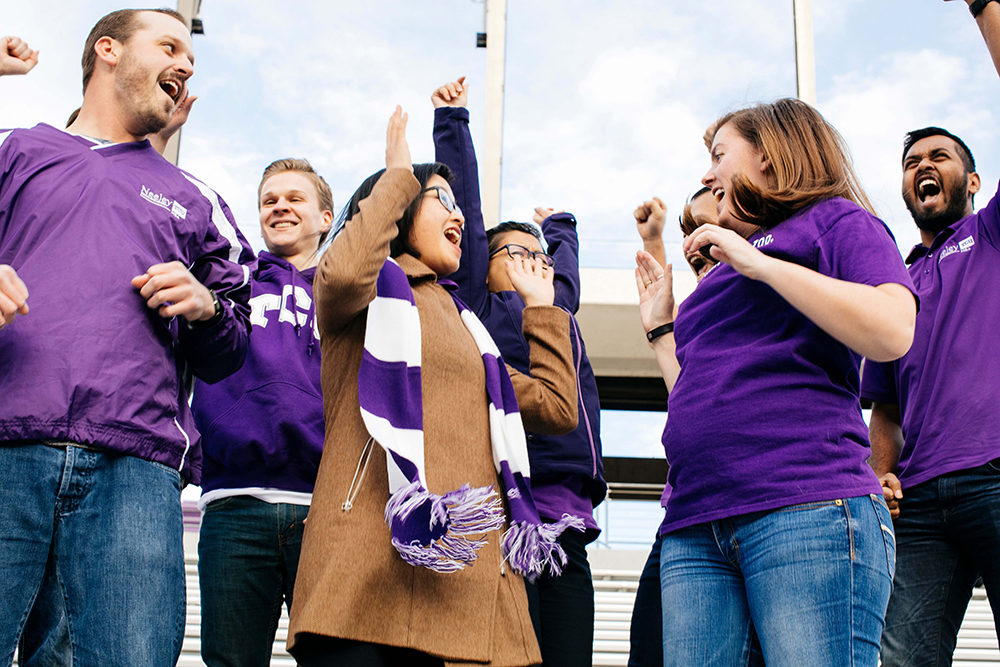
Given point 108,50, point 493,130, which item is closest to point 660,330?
point 108,50

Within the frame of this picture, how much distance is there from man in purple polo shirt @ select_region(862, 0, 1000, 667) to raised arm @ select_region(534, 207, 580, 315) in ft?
2.72

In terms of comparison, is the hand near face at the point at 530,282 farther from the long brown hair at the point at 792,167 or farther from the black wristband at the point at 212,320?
the black wristband at the point at 212,320

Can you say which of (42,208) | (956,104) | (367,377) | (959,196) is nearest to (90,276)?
(42,208)

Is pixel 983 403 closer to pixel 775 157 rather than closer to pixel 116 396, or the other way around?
pixel 775 157

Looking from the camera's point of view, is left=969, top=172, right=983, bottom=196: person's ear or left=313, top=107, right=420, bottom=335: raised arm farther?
left=969, top=172, right=983, bottom=196: person's ear

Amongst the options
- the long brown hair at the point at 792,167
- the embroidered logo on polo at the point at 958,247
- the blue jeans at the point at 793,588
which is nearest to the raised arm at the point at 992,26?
the long brown hair at the point at 792,167

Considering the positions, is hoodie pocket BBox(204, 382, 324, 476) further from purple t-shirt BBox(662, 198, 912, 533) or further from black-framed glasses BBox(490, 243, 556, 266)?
purple t-shirt BBox(662, 198, 912, 533)

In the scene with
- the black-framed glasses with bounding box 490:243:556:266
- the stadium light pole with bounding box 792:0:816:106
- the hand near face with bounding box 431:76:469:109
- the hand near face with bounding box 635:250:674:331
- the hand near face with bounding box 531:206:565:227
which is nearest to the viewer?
the hand near face with bounding box 635:250:674:331

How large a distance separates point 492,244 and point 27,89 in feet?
5.29

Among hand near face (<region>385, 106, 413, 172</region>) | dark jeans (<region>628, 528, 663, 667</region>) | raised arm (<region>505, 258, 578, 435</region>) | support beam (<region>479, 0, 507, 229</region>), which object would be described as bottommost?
dark jeans (<region>628, 528, 663, 667</region>)

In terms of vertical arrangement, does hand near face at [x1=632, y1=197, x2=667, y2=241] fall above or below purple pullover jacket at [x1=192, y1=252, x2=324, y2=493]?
above

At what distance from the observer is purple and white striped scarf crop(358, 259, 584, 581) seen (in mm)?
1312

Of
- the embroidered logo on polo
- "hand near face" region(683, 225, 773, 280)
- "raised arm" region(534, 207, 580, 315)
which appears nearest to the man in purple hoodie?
"raised arm" region(534, 207, 580, 315)

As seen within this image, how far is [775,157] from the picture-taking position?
1521 millimetres
